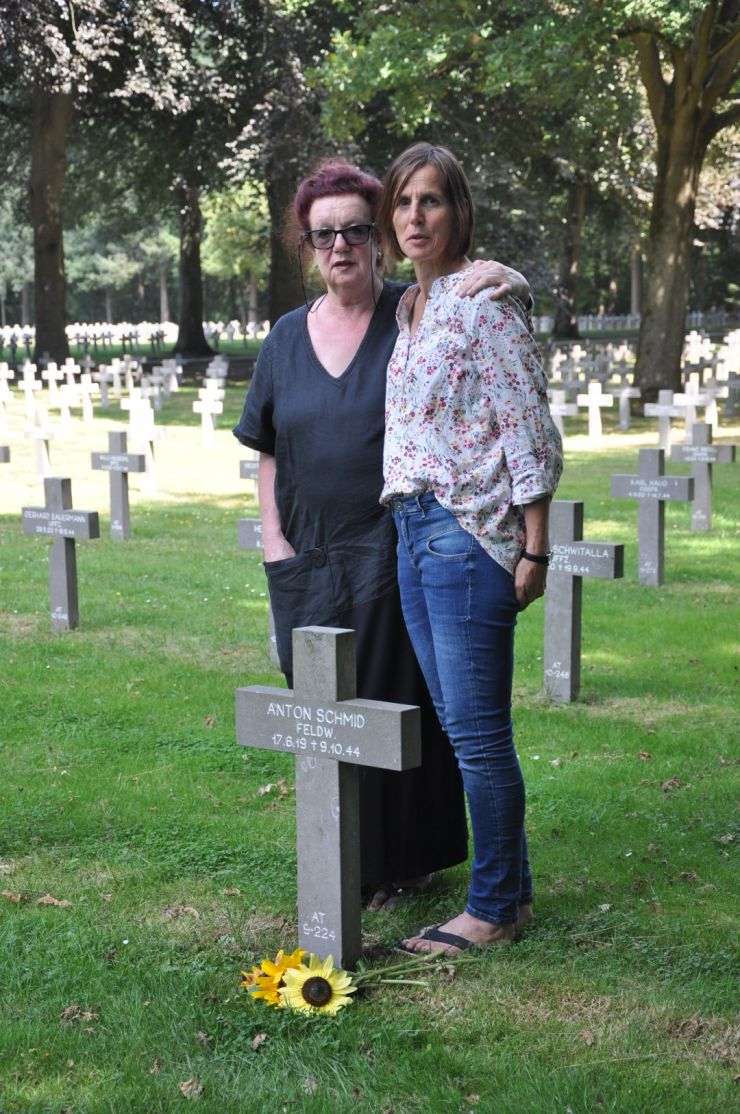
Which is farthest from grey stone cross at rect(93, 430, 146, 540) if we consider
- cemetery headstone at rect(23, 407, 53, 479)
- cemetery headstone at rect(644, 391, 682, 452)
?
cemetery headstone at rect(644, 391, 682, 452)

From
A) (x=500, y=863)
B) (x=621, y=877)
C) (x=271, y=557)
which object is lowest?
(x=621, y=877)

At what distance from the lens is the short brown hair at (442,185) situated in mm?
3584

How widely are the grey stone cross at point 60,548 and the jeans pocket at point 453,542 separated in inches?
205

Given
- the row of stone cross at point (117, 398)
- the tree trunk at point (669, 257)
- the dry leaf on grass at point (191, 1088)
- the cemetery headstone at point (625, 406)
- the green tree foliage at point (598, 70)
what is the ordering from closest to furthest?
the dry leaf on grass at point (191, 1088) → the row of stone cross at point (117, 398) → the green tree foliage at point (598, 70) → the tree trunk at point (669, 257) → the cemetery headstone at point (625, 406)

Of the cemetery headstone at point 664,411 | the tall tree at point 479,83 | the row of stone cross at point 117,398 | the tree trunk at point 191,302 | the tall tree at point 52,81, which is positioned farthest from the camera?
the tree trunk at point 191,302

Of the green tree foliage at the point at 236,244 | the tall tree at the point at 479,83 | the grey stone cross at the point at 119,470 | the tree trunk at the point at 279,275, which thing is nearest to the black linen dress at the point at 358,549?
the grey stone cross at the point at 119,470

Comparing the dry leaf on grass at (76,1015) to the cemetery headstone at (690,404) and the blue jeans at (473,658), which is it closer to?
the blue jeans at (473,658)

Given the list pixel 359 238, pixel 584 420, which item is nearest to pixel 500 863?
pixel 359 238

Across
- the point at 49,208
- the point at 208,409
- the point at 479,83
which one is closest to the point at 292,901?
the point at 208,409

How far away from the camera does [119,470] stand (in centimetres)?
1178

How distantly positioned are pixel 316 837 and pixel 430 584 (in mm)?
754

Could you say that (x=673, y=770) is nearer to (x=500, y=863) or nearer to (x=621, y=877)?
(x=621, y=877)

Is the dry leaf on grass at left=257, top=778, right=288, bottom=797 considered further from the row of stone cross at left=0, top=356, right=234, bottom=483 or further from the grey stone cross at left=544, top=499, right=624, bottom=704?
the row of stone cross at left=0, top=356, right=234, bottom=483

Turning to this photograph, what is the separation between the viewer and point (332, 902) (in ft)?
12.1
